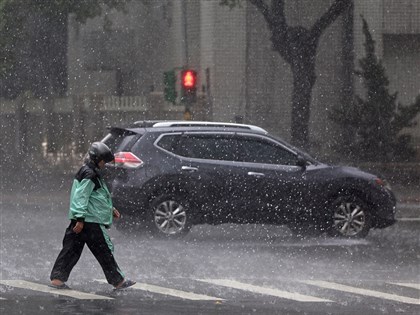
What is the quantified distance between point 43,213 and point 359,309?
1147 centimetres

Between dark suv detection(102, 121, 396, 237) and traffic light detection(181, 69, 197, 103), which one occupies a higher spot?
traffic light detection(181, 69, 197, 103)

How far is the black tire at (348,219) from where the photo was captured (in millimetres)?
18859

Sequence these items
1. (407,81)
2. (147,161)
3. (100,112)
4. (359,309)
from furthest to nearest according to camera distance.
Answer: (407,81) → (100,112) → (147,161) → (359,309)

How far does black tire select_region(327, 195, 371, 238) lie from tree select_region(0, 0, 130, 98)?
51.9 feet

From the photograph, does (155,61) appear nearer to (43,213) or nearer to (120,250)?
(43,213)

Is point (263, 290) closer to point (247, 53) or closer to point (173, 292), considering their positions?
point (173, 292)

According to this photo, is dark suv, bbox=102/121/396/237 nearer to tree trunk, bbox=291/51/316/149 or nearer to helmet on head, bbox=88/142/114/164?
helmet on head, bbox=88/142/114/164

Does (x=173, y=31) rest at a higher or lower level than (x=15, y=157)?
higher

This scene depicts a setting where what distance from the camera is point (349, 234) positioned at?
18.9 meters

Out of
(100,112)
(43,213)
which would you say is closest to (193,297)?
(43,213)

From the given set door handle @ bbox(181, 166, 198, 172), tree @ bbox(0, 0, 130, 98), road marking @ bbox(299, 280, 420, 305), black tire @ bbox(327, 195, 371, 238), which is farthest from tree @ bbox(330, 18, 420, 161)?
road marking @ bbox(299, 280, 420, 305)

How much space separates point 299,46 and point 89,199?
79.2 feet

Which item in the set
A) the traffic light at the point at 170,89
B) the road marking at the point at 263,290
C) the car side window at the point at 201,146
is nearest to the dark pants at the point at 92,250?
the road marking at the point at 263,290

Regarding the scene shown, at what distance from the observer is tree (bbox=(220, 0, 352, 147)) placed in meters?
36.2
